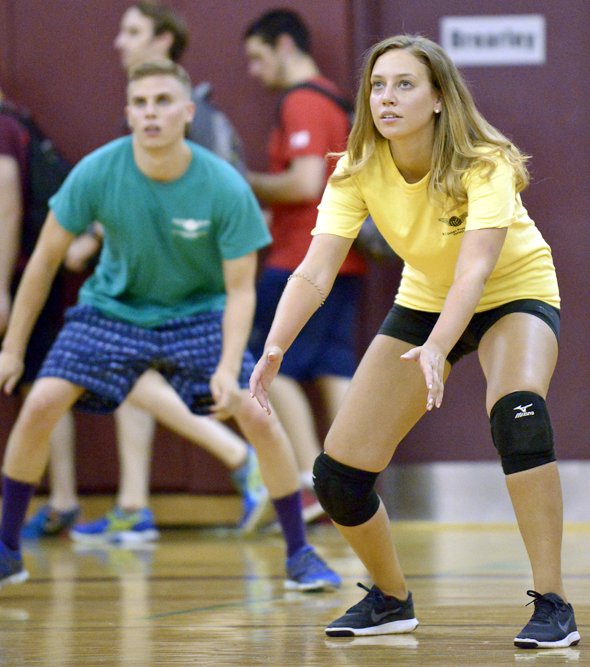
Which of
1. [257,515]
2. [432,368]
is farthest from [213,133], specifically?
[432,368]

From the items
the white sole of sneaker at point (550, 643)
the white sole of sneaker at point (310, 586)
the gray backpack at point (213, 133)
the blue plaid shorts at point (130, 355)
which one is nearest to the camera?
the white sole of sneaker at point (550, 643)

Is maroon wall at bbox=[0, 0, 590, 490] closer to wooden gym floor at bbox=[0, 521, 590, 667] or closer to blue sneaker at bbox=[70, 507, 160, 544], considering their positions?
blue sneaker at bbox=[70, 507, 160, 544]

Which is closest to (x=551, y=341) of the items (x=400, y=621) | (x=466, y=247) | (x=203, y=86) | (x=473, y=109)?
(x=466, y=247)

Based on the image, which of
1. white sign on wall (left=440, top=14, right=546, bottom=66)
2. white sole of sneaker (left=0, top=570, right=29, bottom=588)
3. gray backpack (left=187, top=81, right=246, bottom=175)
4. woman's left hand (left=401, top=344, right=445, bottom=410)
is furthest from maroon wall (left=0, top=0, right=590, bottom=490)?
woman's left hand (left=401, top=344, right=445, bottom=410)

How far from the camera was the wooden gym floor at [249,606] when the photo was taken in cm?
266

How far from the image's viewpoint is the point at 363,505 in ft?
9.62

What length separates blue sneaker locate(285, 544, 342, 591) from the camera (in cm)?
373

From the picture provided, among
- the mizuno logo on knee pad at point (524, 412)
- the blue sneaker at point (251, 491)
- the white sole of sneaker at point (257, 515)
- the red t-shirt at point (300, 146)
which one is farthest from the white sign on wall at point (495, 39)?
the mizuno logo on knee pad at point (524, 412)

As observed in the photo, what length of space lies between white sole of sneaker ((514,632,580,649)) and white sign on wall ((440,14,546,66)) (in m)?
3.62

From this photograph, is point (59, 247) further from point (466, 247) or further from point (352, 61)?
point (352, 61)

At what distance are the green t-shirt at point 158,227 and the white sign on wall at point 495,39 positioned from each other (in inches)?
84.3

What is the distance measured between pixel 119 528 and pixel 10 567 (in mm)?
1705

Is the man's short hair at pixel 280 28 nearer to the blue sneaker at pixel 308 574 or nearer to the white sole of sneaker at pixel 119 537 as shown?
the white sole of sneaker at pixel 119 537

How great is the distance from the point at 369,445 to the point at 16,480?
1353 mm
